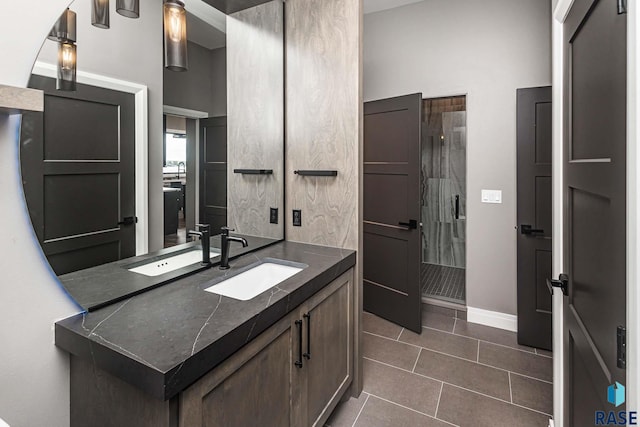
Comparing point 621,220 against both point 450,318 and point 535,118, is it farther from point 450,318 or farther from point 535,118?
point 450,318

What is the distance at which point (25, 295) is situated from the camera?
1.02m

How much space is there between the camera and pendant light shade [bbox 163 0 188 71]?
156 cm

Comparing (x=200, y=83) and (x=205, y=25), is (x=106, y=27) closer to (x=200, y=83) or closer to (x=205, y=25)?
(x=200, y=83)

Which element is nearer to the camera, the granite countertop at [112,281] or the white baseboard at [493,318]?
the granite countertop at [112,281]

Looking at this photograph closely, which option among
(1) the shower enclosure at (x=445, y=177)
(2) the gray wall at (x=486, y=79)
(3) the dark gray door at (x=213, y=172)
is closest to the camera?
(3) the dark gray door at (x=213, y=172)

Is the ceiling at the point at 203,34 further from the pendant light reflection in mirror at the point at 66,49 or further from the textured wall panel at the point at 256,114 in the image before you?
the pendant light reflection in mirror at the point at 66,49

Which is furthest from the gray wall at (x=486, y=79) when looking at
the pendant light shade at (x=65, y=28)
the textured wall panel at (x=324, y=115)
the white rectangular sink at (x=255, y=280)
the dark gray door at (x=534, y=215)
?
the pendant light shade at (x=65, y=28)

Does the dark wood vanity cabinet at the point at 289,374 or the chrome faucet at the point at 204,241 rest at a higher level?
the chrome faucet at the point at 204,241

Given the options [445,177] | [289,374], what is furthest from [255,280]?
[445,177]

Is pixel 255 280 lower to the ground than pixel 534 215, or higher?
lower

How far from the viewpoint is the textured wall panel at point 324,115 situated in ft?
7.05

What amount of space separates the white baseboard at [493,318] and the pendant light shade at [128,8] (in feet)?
11.3

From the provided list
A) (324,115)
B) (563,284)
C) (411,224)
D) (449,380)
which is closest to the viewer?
(563,284)

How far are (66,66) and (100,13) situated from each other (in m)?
0.30
